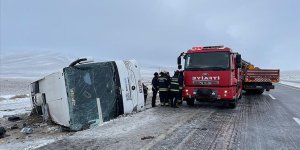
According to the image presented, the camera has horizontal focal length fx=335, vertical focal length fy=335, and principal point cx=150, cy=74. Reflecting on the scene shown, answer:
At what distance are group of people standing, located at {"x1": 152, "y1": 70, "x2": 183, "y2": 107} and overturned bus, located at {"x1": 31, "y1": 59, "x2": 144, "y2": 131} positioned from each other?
1604 mm

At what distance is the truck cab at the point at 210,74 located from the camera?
1351 centimetres

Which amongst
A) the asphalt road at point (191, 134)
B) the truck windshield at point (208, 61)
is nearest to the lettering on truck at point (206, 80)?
the truck windshield at point (208, 61)

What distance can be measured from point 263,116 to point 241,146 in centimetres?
545

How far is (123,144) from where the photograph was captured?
712 centimetres

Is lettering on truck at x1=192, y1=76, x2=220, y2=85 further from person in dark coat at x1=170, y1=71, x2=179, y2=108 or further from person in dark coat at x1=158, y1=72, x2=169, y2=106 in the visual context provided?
person in dark coat at x1=158, y1=72, x2=169, y2=106

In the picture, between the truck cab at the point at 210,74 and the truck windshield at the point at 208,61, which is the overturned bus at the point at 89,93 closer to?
the truck cab at the point at 210,74

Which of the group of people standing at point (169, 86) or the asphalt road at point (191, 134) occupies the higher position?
the group of people standing at point (169, 86)

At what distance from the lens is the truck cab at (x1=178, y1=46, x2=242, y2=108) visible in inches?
532

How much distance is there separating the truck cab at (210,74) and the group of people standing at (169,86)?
30cm

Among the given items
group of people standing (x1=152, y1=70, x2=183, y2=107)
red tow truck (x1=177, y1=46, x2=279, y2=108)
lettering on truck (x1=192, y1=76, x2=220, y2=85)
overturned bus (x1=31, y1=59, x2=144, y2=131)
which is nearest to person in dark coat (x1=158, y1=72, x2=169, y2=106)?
group of people standing (x1=152, y1=70, x2=183, y2=107)

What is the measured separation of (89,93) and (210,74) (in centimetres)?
507

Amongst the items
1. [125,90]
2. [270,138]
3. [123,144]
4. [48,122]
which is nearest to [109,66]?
[125,90]

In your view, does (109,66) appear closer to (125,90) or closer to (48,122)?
(125,90)

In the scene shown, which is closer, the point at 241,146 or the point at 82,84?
the point at 241,146
